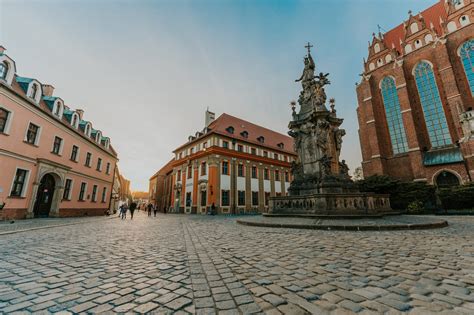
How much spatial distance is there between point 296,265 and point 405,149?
104ft

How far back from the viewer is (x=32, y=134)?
1479 cm

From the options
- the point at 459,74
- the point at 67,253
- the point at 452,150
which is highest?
the point at 459,74

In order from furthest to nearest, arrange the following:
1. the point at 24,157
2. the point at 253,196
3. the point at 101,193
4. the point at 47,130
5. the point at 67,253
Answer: the point at 253,196
the point at 101,193
the point at 47,130
the point at 24,157
the point at 67,253

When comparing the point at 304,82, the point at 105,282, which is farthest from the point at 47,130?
the point at 304,82

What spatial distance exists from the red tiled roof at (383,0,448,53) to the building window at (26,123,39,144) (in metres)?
→ 45.2

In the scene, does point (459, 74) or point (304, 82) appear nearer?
point (304, 82)

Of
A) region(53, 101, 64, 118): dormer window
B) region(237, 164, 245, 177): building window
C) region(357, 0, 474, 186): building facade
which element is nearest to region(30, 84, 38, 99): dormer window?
region(53, 101, 64, 118): dormer window

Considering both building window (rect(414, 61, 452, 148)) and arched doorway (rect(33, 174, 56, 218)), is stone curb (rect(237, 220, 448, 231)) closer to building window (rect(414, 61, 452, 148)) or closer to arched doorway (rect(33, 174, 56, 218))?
arched doorway (rect(33, 174, 56, 218))

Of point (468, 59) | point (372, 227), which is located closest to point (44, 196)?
point (372, 227)

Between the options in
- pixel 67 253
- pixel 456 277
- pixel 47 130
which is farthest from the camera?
pixel 47 130

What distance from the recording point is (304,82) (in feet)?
47.2

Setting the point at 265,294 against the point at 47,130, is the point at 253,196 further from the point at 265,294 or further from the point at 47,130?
the point at 265,294

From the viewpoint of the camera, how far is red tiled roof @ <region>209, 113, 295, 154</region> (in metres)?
29.9

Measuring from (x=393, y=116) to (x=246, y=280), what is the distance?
114 feet
